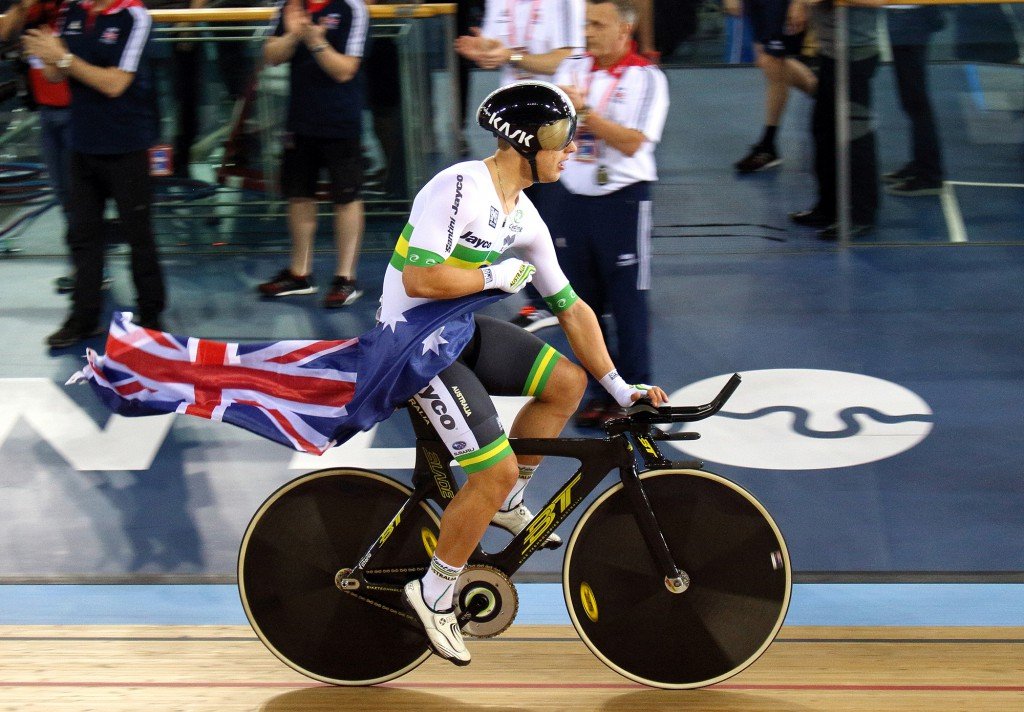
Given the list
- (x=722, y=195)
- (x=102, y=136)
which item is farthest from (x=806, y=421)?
(x=102, y=136)

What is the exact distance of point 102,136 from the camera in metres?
6.40

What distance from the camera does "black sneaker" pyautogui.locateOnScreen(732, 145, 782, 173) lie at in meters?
8.86

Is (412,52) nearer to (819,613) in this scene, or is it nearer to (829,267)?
(829,267)

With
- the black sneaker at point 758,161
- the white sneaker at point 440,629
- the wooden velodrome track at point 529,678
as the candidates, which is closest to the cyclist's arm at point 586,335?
the white sneaker at point 440,629

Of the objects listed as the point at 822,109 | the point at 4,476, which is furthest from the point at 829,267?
the point at 4,476

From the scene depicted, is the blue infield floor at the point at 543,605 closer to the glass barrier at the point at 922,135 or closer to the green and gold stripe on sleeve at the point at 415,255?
the green and gold stripe on sleeve at the point at 415,255

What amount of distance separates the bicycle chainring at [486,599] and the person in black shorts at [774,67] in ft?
17.6

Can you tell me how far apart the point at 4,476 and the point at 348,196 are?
95.6 inches

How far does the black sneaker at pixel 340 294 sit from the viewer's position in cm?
724

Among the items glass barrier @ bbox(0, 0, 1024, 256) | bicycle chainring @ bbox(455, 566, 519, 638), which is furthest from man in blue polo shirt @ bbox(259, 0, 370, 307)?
bicycle chainring @ bbox(455, 566, 519, 638)

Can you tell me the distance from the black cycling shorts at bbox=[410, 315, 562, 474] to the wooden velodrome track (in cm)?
76

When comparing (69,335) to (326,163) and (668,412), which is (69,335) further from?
(668,412)

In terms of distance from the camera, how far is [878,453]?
536cm

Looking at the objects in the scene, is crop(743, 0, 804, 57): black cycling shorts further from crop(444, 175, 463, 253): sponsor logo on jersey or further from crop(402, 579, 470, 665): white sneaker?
crop(402, 579, 470, 665): white sneaker
